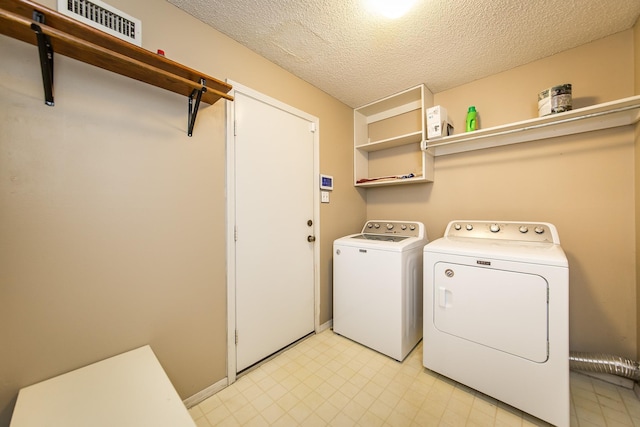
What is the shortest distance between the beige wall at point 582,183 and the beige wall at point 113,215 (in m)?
2.13

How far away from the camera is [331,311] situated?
2.47 m

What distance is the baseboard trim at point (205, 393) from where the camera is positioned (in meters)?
1.42

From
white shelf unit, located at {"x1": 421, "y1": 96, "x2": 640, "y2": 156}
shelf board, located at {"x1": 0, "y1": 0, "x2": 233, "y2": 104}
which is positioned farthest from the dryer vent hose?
shelf board, located at {"x1": 0, "y1": 0, "x2": 233, "y2": 104}

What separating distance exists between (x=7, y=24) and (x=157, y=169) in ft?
2.21

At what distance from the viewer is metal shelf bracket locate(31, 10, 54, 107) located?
33.6 inches

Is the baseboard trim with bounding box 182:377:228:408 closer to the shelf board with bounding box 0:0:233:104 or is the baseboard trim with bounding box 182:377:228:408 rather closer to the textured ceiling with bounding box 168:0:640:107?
the shelf board with bounding box 0:0:233:104

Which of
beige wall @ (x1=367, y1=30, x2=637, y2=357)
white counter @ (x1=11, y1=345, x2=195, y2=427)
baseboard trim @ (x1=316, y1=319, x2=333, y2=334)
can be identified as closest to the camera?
white counter @ (x1=11, y1=345, x2=195, y2=427)

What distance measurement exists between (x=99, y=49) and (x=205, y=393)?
1896 millimetres

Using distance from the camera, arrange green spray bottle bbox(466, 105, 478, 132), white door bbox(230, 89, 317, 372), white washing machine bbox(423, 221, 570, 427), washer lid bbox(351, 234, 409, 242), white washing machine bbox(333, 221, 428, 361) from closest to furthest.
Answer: white washing machine bbox(423, 221, 570, 427)
white door bbox(230, 89, 317, 372)
white washing machine bbox(333, 221, 428, 361)
green spray bottle bbox(466, 105, 478, 132)
washer lid bbox(351, 234, 409, 242)

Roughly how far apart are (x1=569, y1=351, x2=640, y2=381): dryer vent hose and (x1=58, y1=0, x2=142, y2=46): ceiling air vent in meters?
3.31

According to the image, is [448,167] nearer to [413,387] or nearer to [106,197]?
[413,387]

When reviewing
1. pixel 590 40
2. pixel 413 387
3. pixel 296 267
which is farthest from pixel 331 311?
pixel 590 40

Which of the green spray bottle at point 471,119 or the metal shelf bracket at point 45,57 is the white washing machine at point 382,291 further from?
the metal shelf bracket at point 45,57

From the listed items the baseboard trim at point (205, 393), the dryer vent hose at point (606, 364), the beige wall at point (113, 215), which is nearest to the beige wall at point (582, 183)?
the dryer vent hose at point (606, 364)
